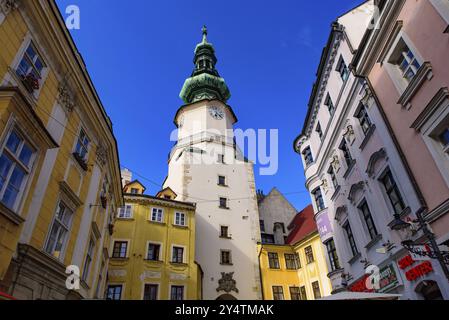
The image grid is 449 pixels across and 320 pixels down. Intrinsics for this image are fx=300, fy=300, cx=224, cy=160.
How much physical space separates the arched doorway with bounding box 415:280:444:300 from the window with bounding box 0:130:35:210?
13333 millimetres

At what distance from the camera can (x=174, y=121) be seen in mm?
45969

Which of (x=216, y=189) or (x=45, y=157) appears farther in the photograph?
(x=216, y=189)

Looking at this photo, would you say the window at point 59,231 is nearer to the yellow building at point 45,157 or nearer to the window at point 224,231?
the yellow building at point 45,157

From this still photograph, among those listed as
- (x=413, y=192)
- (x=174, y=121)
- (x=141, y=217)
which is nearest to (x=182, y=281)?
(x=141, y=217)

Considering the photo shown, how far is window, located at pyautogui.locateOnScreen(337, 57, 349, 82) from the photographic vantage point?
54.0 feet

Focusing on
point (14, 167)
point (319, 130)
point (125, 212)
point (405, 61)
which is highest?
A: point (319, 130)

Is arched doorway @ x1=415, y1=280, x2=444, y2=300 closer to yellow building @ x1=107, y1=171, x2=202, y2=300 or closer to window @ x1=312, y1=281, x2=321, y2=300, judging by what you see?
yellow building @ x1=107, y1=171, x2=202, y2=300

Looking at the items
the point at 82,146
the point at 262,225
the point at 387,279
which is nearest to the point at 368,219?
the point at 387,279

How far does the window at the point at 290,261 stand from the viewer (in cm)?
3238

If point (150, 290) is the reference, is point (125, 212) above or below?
above

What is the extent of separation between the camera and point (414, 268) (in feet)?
35.4

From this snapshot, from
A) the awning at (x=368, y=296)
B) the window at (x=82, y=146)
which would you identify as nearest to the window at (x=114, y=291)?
the window at (x=82, y=146)

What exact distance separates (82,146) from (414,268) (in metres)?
14.2

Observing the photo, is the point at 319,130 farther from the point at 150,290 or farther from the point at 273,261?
the point at 150,290
